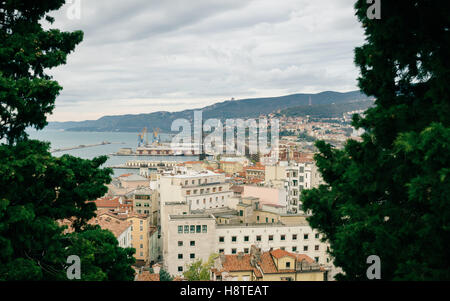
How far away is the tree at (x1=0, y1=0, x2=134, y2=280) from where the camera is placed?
16.8 feet

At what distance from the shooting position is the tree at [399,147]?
4332mm

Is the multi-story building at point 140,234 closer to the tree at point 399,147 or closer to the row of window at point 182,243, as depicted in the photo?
the row of window at point 182,243

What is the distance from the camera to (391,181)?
5207 mm

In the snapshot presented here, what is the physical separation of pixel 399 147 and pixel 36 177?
16.4 feet

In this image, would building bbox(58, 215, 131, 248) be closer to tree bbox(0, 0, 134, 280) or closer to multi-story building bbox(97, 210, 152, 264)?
multi-story building bbox(97, 210, 152, 264)

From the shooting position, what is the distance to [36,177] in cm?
562

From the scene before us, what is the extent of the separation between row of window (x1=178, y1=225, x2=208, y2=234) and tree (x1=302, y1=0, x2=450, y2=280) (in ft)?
67.5

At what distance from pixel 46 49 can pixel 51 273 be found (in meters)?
3.56

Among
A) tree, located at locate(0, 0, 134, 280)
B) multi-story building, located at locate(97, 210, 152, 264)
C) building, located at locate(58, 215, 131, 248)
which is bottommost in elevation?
multi-story building, located at locate(97, 210, 152, 264)

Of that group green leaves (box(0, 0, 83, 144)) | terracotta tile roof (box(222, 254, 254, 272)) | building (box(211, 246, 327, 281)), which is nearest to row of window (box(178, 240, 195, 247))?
building (box(211, 246, 327, 281))

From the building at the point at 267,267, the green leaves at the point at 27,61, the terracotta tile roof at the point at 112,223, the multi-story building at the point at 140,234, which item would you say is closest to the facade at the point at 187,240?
the building at the point at 267,267

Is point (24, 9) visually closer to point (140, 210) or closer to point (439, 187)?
point (439, 187)

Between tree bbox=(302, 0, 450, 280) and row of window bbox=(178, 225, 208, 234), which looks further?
row of window bbox=(178, 225, 208, 234)
